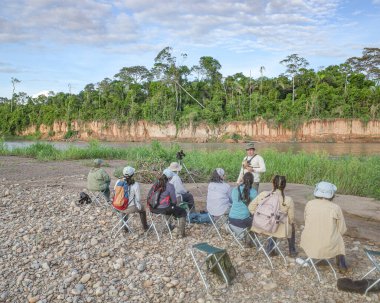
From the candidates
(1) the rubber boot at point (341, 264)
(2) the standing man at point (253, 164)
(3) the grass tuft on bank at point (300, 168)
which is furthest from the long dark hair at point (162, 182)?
(3) the grass tuft on bank at point (300, 168)

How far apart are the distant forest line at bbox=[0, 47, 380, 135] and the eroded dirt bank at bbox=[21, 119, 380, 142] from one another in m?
0.97

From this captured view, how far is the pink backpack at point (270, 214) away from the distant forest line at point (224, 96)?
164 feet

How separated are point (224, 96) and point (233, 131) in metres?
7.67

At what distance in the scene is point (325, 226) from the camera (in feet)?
14.6

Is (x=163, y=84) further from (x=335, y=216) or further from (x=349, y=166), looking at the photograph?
(x=335, y=216)

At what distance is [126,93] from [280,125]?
30.3 meters

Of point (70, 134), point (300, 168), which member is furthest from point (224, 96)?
point (300, 168)

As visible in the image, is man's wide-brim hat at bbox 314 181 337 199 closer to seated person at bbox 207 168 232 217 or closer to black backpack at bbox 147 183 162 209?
seated person at bbox 207 168 232 217

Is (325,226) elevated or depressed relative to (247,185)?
depressed

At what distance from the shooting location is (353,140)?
50688mm

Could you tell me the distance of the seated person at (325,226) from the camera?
4445mm

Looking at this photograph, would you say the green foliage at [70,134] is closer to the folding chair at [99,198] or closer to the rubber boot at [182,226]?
the folding chair at [99,198]

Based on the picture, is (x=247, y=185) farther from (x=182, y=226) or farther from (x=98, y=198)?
(x=98, y=198)

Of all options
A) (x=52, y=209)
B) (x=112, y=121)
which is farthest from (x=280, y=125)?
(x=52, y=209)
